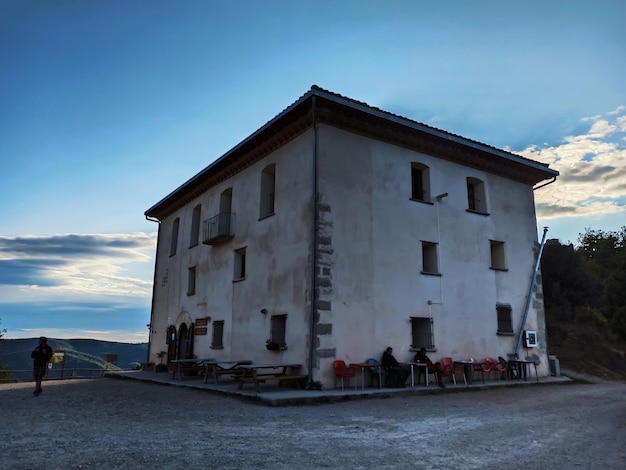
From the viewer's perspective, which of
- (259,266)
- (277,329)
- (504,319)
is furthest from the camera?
(504,319)

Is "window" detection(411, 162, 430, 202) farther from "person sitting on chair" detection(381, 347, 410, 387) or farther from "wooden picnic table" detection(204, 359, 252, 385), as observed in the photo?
"wooden picnic table" detection(204, 359, 252, 385)

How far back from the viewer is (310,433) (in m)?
7.51

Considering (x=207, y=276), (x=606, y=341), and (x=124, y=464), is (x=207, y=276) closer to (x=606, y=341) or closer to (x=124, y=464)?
(x=124, y=464)

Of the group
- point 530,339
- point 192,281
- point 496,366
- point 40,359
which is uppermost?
point 192,281

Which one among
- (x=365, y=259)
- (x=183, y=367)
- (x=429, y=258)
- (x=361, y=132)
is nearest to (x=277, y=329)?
(x=365, y=259)

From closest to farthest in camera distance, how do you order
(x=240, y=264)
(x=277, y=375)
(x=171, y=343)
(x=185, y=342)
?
1. (x=277, y=375)
2. (x=240, y=264)
3. (x=185, y=342)
4. (x=171, y=343)

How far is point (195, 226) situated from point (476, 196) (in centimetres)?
1178

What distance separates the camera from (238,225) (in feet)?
58.5

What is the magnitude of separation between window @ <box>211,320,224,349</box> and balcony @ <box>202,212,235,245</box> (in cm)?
303

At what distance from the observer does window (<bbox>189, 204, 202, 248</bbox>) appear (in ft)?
70.3

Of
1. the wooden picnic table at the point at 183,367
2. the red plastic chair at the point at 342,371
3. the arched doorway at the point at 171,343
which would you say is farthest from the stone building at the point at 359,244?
the arched doorway at the point at 171,343

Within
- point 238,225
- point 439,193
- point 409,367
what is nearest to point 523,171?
point 439,193

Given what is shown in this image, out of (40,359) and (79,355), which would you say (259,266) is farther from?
(79,355)

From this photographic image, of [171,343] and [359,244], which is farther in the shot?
[171,343]
